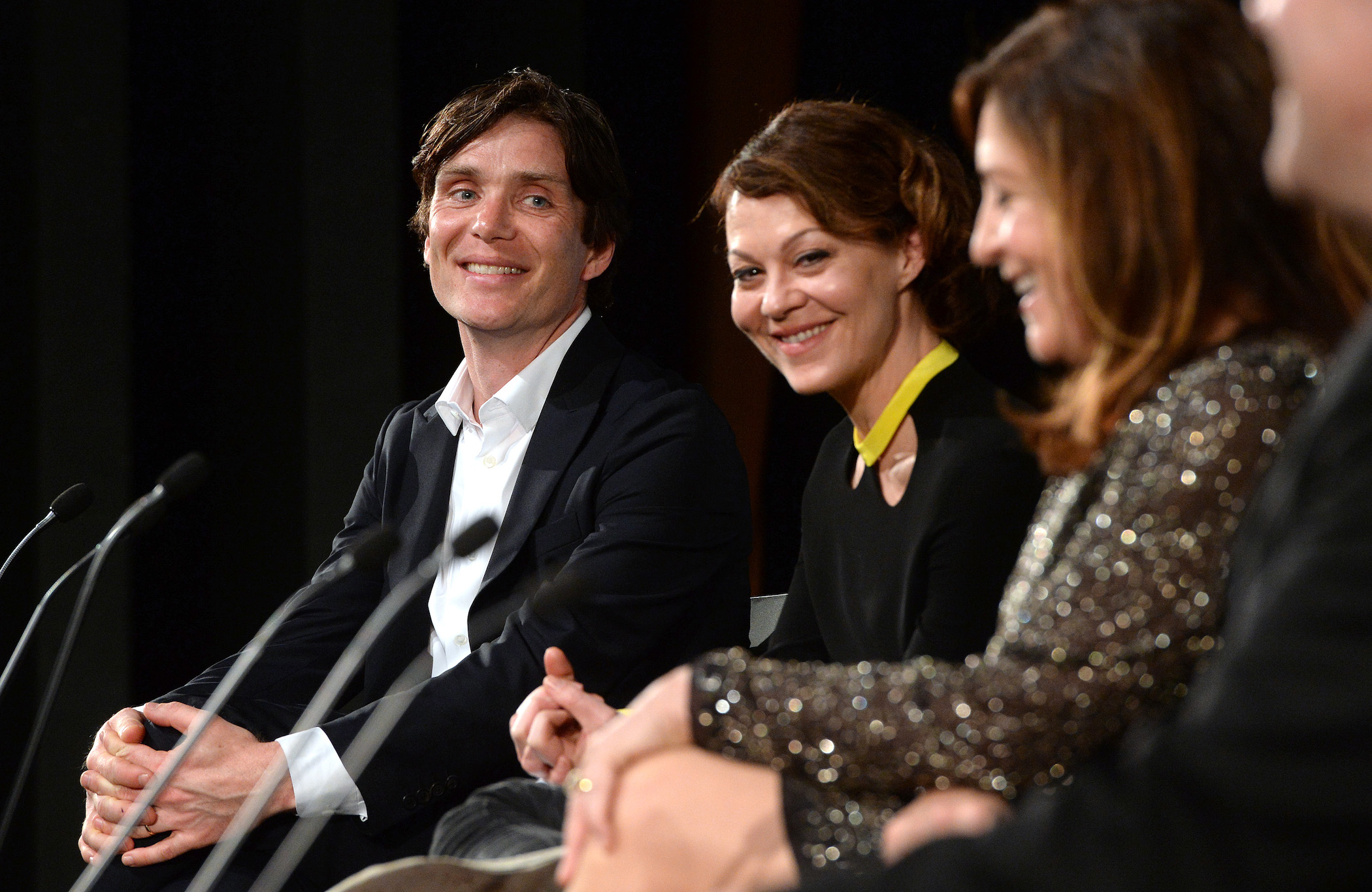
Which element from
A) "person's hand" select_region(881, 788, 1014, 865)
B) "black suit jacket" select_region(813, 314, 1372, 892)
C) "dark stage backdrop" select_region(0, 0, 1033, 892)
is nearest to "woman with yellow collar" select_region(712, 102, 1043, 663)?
"person's hand" select_region(881, 788, 1014, 865)

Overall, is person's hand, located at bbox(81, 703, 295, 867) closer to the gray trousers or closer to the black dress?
the gray trousers

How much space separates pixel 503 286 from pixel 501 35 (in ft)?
3.89

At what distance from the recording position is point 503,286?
210 cm

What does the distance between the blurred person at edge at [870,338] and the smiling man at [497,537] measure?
0.22 m

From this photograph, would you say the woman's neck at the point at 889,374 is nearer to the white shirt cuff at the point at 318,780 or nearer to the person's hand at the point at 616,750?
the person's hand at the point at 616,750

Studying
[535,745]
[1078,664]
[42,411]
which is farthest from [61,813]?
[1078,664]

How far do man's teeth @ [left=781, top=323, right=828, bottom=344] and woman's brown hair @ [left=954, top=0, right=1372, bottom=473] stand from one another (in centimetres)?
68

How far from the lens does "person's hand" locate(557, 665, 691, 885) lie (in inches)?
38.2

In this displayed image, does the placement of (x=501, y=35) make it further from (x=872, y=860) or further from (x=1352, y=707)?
(x=1352, y=707)

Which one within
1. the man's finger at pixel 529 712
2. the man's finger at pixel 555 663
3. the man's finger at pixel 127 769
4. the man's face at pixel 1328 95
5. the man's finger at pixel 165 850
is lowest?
the man's finger at pixel 165 850

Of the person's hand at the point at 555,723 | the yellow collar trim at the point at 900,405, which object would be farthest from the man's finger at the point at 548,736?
the yellow collar trim at the point at 900,405

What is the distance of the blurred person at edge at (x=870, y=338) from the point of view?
4.88ft

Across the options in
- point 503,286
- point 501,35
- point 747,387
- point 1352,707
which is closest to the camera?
point 1352,707

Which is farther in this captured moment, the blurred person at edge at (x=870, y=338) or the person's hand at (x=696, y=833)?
the blurred person at edge at (x=870, y=338)
